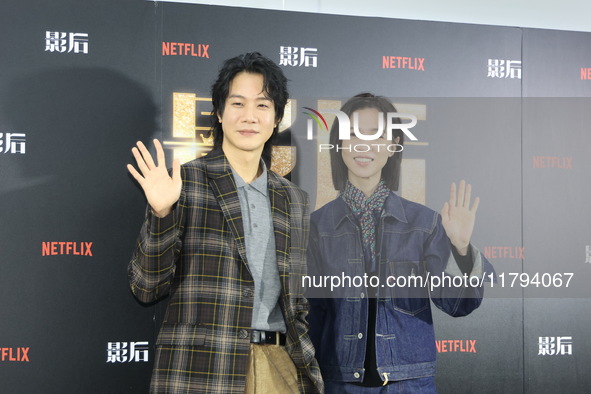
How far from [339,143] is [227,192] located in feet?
2.99

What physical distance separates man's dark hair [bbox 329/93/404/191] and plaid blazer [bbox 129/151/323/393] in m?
0.69

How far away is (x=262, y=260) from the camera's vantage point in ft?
7.96

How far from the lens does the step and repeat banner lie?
2930mm

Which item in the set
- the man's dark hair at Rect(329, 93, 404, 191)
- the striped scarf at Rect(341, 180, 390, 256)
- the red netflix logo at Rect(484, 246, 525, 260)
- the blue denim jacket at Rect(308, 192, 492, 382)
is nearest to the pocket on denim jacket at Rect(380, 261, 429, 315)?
the blue denim jacket at Rect(308, 192, 492, 382)

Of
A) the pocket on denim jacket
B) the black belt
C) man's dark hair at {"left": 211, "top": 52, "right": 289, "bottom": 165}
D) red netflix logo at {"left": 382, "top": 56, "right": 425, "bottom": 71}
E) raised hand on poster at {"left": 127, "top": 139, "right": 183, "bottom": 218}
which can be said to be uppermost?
red netflix logo at {"left": 382, "top": 56, "right": 425, "bottom": 71}

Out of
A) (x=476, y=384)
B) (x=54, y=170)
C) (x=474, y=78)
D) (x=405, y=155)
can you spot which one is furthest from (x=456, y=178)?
(x=54, y=170)

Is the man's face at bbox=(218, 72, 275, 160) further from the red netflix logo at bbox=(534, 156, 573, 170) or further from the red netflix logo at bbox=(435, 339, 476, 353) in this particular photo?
the red netflix logo at bbox=(534, 156, 573, 170)

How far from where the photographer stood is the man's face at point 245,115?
261 centimetres

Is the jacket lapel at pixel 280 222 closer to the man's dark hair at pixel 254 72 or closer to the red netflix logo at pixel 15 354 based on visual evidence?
the man's dark hair at pixel 254 72

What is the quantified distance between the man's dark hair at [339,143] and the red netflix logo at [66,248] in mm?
1191

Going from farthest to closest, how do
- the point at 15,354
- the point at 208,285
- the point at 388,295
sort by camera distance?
the point at 15,354
the point at 388,295
the point at 208,285

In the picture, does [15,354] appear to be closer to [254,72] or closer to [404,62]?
[254,72]

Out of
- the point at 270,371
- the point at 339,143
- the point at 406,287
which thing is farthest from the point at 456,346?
the point at 270,371

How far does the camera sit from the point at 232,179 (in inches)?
97.1
